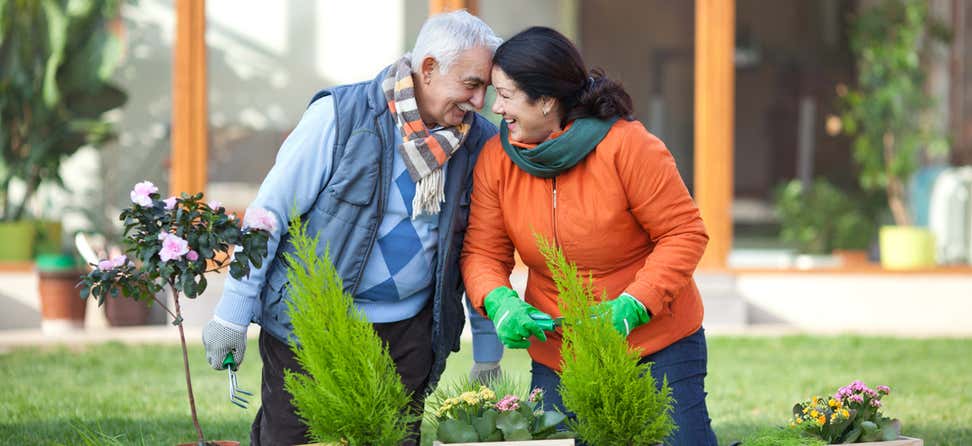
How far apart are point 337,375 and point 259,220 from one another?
50 centimetres

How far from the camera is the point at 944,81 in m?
9.94

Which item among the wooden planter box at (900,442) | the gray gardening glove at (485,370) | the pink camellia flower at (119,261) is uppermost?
the pink camellia flower at (119,261)

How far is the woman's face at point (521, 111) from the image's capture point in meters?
3.23

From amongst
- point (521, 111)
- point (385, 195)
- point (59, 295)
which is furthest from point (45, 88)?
point (521, 111)

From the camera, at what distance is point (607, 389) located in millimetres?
2732

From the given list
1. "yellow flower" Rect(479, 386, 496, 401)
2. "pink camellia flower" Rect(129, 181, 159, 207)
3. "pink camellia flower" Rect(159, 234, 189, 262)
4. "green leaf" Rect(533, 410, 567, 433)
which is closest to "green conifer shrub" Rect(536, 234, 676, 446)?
"green leaf" Rect(533, 410, 567, 433)

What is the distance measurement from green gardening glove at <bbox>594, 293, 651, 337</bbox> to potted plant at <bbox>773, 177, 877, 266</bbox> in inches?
261

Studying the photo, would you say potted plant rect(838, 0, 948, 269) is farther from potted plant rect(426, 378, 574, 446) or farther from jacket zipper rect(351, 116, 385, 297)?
potted plant rect(426, 378, 574, 446)

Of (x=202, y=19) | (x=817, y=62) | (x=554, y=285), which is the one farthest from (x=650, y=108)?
(x=554, y=285)

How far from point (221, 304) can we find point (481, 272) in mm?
639

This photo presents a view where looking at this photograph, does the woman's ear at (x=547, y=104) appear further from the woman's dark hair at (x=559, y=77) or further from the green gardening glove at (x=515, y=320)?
the green gardening glove at (x=515, y=320)

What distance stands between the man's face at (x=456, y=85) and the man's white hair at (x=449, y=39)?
0.6 inches

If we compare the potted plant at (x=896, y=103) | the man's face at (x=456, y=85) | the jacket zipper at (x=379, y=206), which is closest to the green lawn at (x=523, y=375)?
the jacket zipper at (x=379, y=206)

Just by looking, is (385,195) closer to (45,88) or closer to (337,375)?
(337,375)
